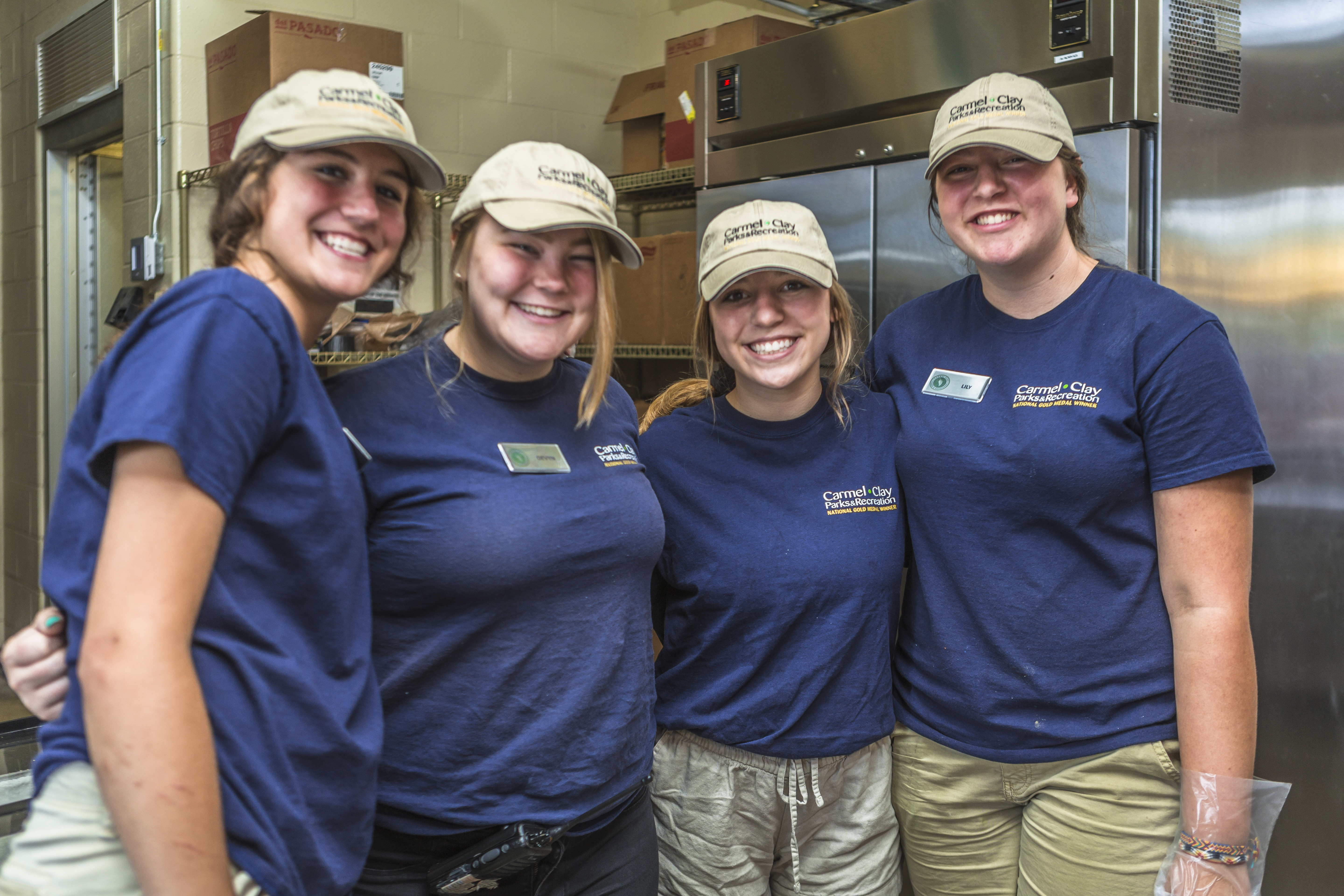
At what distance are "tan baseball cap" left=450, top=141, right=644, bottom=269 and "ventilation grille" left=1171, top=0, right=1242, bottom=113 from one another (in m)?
1.24

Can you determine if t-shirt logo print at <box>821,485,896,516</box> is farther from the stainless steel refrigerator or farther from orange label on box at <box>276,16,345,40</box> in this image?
orange label on box at <box>276,16,345,40</box>

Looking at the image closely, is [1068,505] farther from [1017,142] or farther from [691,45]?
[691,45]

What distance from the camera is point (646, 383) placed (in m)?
4.30

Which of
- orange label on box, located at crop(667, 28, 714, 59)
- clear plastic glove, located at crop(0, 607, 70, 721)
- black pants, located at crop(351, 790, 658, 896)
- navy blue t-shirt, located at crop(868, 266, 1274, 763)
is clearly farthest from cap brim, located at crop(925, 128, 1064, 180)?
orange label on box, located at crop(667, 28, 714, 59)

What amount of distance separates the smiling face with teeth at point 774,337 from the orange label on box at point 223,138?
7.04ft

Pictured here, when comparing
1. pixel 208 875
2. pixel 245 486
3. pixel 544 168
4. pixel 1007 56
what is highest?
pixel 1007 56

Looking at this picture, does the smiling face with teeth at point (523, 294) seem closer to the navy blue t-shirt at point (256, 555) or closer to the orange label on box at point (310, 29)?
the navy blue t-shirt at point (256, 555)

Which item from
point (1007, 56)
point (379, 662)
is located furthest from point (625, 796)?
point (1007, 56)

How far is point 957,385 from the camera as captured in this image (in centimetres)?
156

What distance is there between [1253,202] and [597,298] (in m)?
1.44

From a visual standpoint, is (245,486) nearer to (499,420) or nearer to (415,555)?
(415,555)

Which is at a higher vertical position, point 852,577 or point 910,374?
point 910,374

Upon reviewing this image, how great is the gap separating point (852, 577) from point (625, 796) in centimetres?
45

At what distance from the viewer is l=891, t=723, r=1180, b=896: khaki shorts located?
1.45 meters
